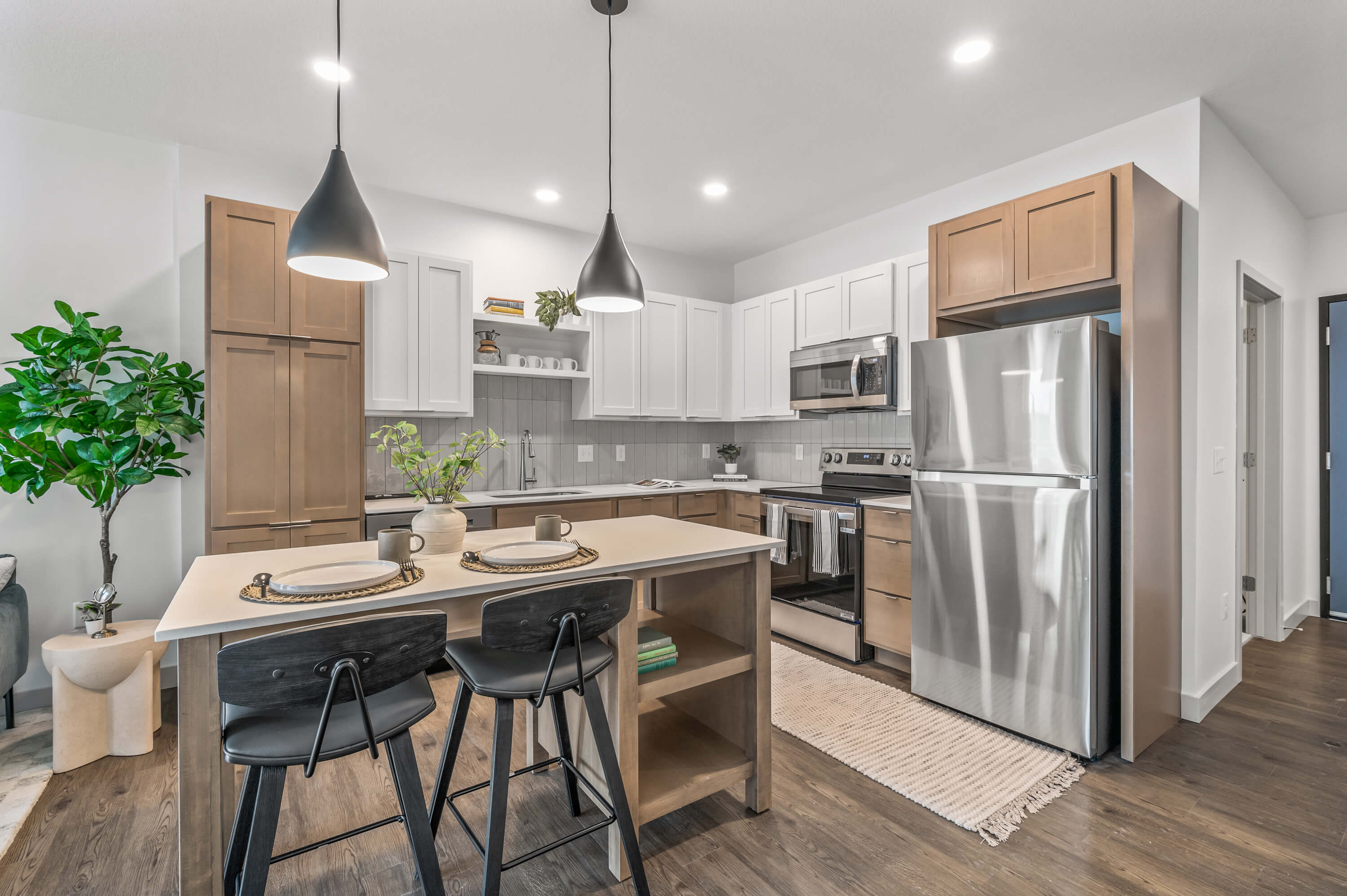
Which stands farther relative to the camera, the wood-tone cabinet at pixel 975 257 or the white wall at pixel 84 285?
the white wall at pixel 84 285

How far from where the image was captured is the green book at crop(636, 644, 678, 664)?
189 centimetres

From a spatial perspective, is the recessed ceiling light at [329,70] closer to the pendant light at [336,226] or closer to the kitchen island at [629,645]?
the pendant light at [336,226]

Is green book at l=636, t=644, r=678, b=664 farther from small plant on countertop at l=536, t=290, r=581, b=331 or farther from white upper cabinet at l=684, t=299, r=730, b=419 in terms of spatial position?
white upper cabinet at l=684, t=299, r=730, b=419

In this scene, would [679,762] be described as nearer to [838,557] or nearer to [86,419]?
[838,557]

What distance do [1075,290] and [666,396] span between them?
2683 mm

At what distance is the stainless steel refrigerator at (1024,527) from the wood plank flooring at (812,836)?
13.6 inches

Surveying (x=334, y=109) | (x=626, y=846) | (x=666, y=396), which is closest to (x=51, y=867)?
(x=626, y=846)

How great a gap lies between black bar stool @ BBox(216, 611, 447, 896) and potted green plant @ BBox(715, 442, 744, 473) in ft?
12.3

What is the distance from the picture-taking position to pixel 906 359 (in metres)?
3.60

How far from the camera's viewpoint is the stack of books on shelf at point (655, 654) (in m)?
1.89

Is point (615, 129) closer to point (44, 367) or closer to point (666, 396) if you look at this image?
point (666, 396)

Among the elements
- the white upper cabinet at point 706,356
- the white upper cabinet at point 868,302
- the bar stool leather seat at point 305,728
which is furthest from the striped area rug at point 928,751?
the white upper cabinet at point 706,356

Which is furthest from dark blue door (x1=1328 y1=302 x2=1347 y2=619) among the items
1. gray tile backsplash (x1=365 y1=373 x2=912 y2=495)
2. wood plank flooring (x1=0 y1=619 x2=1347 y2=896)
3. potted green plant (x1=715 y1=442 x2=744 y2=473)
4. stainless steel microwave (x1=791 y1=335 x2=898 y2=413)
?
potted green plant (x1=715 y1=442 x2=744 y2=473)

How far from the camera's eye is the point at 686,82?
2584 mm
